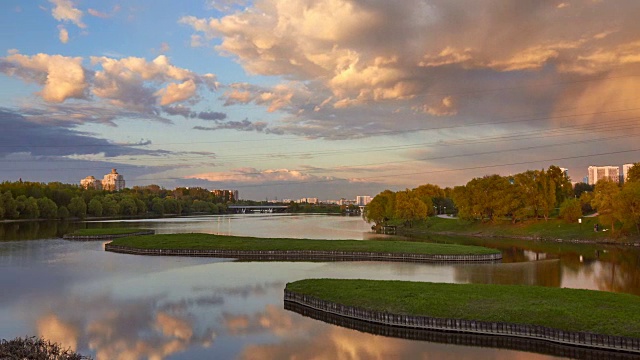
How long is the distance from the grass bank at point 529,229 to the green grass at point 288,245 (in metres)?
27.1

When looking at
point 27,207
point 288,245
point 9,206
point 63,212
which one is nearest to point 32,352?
point 288,245

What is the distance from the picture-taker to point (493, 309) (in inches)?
984

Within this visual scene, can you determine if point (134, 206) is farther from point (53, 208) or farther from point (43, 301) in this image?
point (43, 301)

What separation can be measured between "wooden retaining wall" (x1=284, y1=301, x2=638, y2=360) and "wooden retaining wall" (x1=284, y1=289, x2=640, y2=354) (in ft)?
0.70

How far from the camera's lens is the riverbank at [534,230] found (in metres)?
74.6

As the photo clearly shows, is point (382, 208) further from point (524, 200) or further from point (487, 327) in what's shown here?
point (487, 327)

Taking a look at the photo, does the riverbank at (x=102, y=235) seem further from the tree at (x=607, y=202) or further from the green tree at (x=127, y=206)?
the green tree at (x=127, y=206)

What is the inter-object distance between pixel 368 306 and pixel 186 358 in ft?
33.1

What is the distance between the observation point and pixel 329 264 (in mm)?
49906

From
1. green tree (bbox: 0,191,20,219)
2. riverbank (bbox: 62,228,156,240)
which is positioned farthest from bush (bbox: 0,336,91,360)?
green tree (bbox: 0,191,20,219)

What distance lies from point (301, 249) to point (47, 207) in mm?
128532

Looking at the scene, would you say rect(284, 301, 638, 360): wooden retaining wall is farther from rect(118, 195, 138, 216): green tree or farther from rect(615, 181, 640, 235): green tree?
rect(118, 195, 138, 216): green tree

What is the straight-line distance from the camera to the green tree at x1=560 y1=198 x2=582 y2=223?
8519cm

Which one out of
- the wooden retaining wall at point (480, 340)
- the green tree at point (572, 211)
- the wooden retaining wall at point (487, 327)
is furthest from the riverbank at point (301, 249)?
the green tree at point (572, 211)
